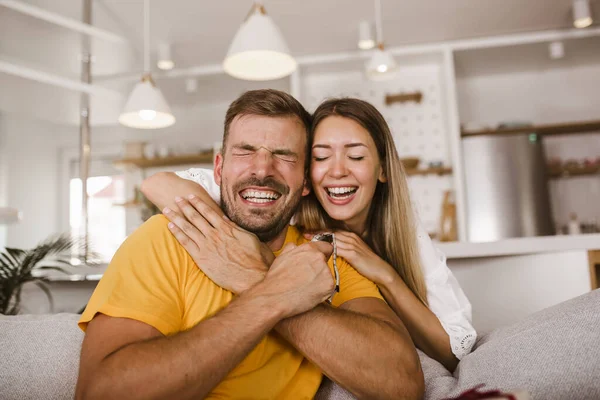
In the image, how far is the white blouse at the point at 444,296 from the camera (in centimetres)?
148

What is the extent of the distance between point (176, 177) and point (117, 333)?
688mm

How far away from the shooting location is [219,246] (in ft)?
4.02

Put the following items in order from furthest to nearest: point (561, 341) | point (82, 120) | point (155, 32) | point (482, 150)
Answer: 1. point (482, 150)
2. point (155, 32)
3. point (82, 120)
4. point (561, 341)

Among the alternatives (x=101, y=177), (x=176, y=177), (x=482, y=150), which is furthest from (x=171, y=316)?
(x=101, y=177)

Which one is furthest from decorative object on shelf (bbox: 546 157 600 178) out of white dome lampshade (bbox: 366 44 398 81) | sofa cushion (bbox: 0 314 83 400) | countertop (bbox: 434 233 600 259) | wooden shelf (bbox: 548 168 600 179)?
sofa cushion (bbox: 0 314 83 400)

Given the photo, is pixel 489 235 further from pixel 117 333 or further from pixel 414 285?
pixel 117 333

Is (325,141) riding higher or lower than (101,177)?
lower

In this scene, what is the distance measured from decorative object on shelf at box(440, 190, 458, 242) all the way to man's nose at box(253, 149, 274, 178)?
368 centimetres

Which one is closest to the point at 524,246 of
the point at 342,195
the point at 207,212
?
the point at 342,195

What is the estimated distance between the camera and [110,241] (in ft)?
20.2

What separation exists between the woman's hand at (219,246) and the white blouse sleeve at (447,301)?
1.99ft

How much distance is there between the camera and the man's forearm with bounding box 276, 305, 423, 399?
1.07 meters

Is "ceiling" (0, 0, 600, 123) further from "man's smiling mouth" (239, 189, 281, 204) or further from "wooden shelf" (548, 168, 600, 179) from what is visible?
"man's smiling mouth" (239, 189, 281, 204)

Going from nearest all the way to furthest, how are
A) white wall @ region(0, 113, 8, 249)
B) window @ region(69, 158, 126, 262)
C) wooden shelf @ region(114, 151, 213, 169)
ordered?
white wall @ region(0, 113, 8, 249) → wooden shelf @ region(114, 151, 213, 169) → window @ region(69, 158, 126, 262)
